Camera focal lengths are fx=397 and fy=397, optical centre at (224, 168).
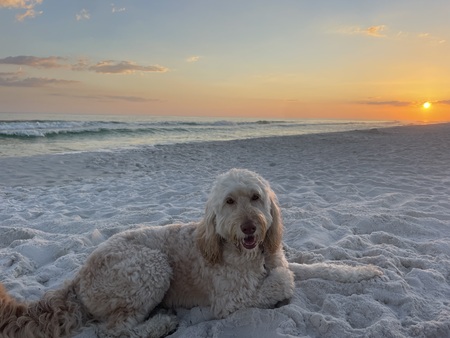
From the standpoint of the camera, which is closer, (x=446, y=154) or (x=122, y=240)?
(x=122, y=240)

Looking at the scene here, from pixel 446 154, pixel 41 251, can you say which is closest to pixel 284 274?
pixel 41 251

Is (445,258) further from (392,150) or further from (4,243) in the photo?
(392,150)

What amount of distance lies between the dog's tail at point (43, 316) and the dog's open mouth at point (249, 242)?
1.63 m

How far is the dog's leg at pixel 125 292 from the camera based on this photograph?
11.7ft

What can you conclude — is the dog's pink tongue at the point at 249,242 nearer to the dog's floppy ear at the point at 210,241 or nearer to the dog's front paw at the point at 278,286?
the dog's floppy ear at the point at 210,241

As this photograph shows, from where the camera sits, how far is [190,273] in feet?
13.0

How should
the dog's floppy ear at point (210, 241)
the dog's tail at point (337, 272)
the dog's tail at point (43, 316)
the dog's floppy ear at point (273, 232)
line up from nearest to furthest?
the dog's tail at point (43, 316) → the dog's floppy ear at point (210, 241) → the dog's floppy ear at point (273, 232) → the dog's tail at point (337, 272)

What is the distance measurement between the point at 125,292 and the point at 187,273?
25.2 inches

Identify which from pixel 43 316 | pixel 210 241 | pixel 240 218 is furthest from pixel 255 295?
pixel 43 316

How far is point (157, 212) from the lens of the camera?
7.12 meters

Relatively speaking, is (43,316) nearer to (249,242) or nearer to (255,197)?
(249,242)

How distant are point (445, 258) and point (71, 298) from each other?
4244mm

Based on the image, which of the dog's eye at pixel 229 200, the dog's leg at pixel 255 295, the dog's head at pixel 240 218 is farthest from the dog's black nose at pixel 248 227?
the dog's leg at pixel 255 295

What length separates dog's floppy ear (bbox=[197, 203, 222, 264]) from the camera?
3752 millimetres
